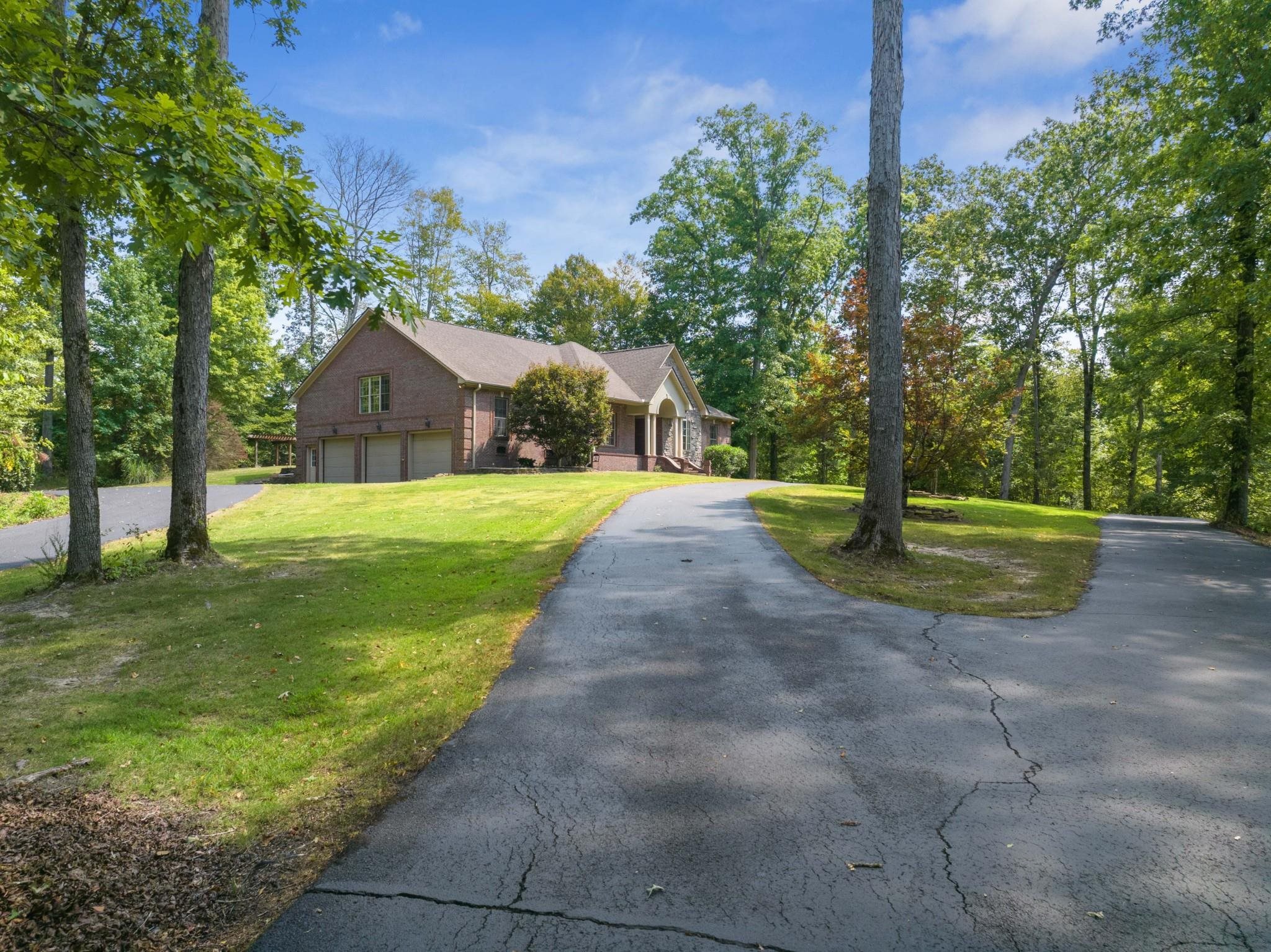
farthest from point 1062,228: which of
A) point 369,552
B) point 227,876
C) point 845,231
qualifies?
point 227,876

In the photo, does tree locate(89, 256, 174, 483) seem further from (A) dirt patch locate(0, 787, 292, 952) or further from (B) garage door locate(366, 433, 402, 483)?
(A) dirt patch locate(0, 787, 292, 952)

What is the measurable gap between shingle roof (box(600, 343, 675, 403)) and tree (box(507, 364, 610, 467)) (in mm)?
6377

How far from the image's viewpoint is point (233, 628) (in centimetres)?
665

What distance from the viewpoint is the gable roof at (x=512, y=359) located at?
27.9 meters

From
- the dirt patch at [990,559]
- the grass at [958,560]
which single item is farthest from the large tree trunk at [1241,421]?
the dirt patch at [990,559]

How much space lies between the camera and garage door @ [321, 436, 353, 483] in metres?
31.0

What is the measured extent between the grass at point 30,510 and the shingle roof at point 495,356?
1103 centimetres

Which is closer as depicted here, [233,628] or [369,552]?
[233,628]

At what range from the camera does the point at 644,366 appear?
117 feet

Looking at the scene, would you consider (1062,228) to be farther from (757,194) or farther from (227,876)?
(227,876)

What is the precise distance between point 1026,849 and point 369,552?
961cm

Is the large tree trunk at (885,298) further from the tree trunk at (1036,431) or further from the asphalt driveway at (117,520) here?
the tree trunk at (1036,431)

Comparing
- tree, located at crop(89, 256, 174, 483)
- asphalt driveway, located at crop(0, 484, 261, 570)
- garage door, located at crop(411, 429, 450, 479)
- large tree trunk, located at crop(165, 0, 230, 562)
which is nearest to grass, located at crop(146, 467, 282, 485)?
tree, located at crop(89, 256, 174, 483)

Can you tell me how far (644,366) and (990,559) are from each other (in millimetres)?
25890
